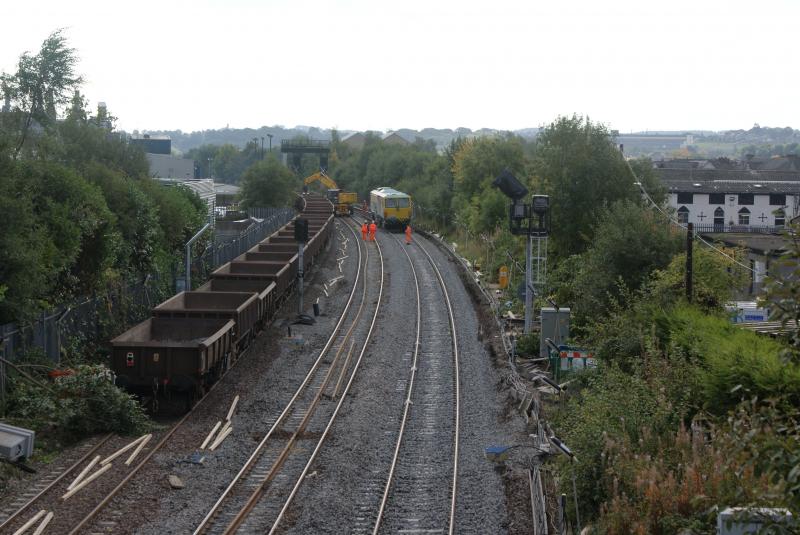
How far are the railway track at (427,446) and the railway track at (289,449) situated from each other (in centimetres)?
140

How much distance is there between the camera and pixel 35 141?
33.4 metres

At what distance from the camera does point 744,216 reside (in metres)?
62.2

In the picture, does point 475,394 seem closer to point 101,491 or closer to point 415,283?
point 101,491

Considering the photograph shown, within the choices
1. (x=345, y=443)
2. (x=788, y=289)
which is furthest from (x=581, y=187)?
(x=788, y=289)

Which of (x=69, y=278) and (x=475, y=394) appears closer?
(x=475, y=394)

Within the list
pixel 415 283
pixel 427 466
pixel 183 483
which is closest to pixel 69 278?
pixel 183 483

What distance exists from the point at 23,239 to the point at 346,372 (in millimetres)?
7669

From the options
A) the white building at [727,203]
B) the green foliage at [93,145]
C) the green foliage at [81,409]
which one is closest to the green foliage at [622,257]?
the green foliage at [81,409]

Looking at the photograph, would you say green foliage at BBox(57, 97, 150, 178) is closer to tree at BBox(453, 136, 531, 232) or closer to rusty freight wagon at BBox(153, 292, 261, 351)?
rusty freight wagon at BBox(153, 292, 261, 351)

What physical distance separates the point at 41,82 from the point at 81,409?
79.7ft

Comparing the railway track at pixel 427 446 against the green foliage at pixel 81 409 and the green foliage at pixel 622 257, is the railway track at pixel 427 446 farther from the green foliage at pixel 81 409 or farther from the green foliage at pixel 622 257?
the green foliage at pixel 81 409

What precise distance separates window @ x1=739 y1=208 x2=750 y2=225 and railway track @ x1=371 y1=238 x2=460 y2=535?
1692 inches

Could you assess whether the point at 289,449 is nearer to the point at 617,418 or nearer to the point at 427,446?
the point at 427,446

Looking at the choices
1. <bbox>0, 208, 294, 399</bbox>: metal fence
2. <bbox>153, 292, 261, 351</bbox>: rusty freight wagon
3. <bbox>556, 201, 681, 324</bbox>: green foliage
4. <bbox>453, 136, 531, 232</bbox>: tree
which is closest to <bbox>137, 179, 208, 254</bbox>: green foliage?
<bbox>0, 208, 294, 399</bbox>: metal fence
